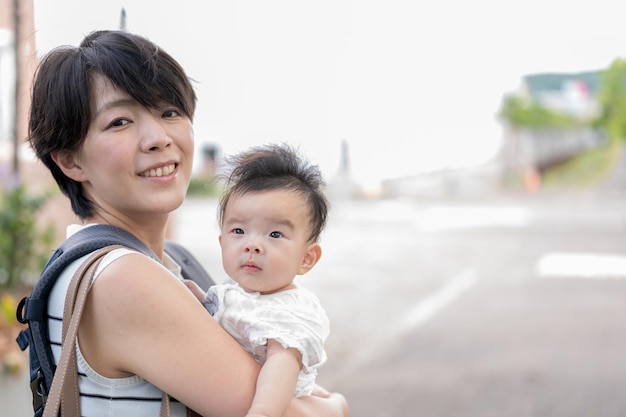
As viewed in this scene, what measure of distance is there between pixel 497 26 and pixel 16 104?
4.24m

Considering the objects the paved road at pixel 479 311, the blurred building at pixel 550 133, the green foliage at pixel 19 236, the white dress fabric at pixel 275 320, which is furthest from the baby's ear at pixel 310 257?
the blurred building at pixel 550 133

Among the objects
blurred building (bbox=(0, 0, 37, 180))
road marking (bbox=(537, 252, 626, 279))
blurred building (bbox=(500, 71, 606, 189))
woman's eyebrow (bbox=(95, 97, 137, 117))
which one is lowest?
road marking (bbox=(537, 252, 626, 279))

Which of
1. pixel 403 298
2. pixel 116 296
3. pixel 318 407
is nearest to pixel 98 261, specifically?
pixel 116 296

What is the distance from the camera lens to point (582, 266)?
7.35 m

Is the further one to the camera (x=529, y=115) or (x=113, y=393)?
(x=529, y=115)

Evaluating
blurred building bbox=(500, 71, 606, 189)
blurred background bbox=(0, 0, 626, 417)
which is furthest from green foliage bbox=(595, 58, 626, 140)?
blurred building bbox=(500, 71, 606, 189)

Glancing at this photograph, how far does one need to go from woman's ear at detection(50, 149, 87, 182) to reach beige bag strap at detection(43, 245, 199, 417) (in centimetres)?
16

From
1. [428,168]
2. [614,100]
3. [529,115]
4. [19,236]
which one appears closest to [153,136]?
[19,236]

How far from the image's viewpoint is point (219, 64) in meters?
4.27

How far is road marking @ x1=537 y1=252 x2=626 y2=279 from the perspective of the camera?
6.96 metres

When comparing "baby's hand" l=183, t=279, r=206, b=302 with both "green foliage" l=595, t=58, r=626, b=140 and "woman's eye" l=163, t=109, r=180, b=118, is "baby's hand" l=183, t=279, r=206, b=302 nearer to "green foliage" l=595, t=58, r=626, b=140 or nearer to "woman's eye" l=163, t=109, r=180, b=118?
"woman's eye" l=163, t=109, r=180, b=118

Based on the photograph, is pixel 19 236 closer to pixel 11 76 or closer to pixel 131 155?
pixel 11 76

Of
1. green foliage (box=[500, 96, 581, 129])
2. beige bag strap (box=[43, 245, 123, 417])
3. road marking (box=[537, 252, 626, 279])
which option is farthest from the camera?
green foliage (box=[500, 96, 581, 129])

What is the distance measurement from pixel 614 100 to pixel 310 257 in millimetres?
7800
